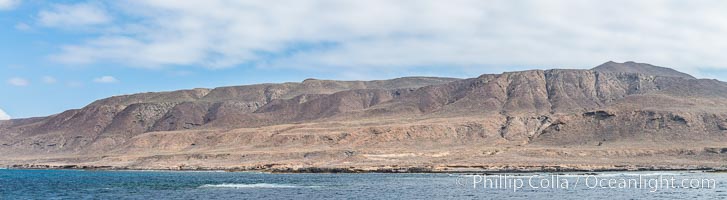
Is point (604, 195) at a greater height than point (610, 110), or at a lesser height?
lesser

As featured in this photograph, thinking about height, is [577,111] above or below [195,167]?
above

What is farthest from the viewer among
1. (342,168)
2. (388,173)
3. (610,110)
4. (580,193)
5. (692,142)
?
(610,110)

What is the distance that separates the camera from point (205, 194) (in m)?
74.2

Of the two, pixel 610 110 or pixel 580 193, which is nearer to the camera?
pixel 580 193

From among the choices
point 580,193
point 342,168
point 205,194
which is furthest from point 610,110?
point 205,194

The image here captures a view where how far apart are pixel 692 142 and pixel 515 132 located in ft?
125

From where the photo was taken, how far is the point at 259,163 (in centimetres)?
15675

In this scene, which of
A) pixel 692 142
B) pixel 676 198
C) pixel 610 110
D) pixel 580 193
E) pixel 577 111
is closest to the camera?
pixel 676 198

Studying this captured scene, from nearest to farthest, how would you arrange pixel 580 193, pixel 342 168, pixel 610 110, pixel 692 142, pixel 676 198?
pixel 676 198 → pixel 580 193 → pixel 342 168 → pixel 692 142 → pixel 610 110

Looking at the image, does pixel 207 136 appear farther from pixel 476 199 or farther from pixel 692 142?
pixel 476 199

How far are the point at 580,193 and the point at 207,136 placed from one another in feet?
445

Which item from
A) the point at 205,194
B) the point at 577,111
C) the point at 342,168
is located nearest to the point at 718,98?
the point at 577,111

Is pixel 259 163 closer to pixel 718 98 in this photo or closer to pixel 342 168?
pixel 342 168

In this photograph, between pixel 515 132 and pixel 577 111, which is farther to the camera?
pixel 577 111
